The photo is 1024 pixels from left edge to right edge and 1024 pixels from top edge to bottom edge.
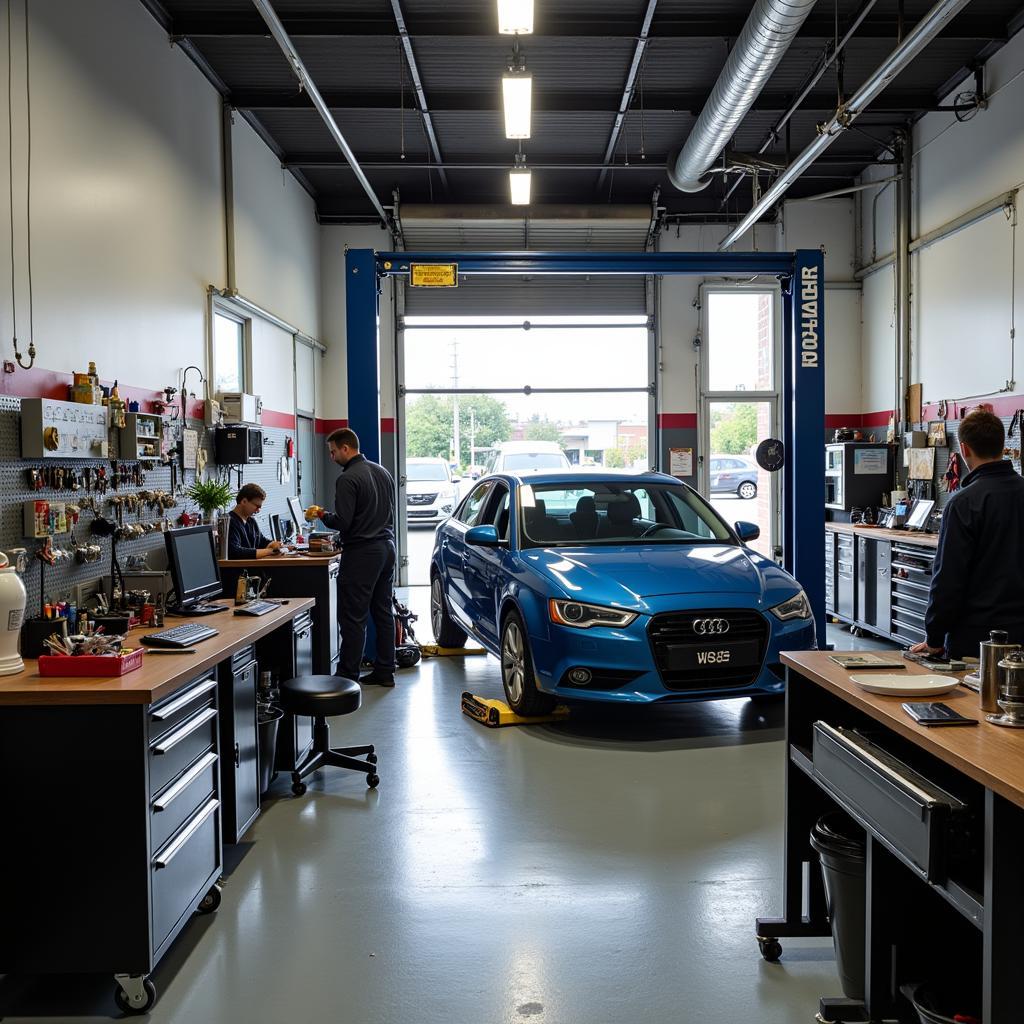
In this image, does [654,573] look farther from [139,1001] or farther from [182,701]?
[139,1001]

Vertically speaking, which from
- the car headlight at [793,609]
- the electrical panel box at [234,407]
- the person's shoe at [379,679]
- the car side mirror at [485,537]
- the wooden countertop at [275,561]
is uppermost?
the electrical panel box at [234,407]

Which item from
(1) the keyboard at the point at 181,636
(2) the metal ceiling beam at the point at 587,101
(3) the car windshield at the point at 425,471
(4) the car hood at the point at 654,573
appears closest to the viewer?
(1) the keyboard at the point at 181,636

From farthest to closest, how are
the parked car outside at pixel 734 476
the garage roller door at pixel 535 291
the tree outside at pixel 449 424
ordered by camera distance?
the tree outside at pixel 449 424, the parked car outside at pixel 734 476, the garage roller door at pixel 535 291

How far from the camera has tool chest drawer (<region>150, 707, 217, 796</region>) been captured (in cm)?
269

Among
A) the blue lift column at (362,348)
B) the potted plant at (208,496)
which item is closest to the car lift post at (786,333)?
the blue lift column at (362,348)

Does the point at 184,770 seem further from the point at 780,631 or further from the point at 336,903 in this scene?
the point at 780,631

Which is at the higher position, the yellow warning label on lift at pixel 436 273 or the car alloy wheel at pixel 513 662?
the yellow warning label on lift at pixel 436 273

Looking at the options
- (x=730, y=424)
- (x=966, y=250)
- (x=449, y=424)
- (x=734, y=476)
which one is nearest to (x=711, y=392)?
(x=730, y=424)

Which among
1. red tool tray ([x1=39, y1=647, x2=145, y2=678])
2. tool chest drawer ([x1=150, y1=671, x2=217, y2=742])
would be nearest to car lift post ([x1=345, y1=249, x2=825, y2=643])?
tool chest drawer ([x1=150, y1=671, x2=217, y2=742])

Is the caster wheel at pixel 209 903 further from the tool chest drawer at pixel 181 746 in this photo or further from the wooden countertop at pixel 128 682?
the wooden countertop at pixel 128 682

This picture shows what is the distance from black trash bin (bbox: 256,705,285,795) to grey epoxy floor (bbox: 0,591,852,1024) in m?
0.17

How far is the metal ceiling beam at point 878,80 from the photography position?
5.23 meters

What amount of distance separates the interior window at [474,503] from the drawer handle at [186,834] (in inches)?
150

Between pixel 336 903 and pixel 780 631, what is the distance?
109 inches
